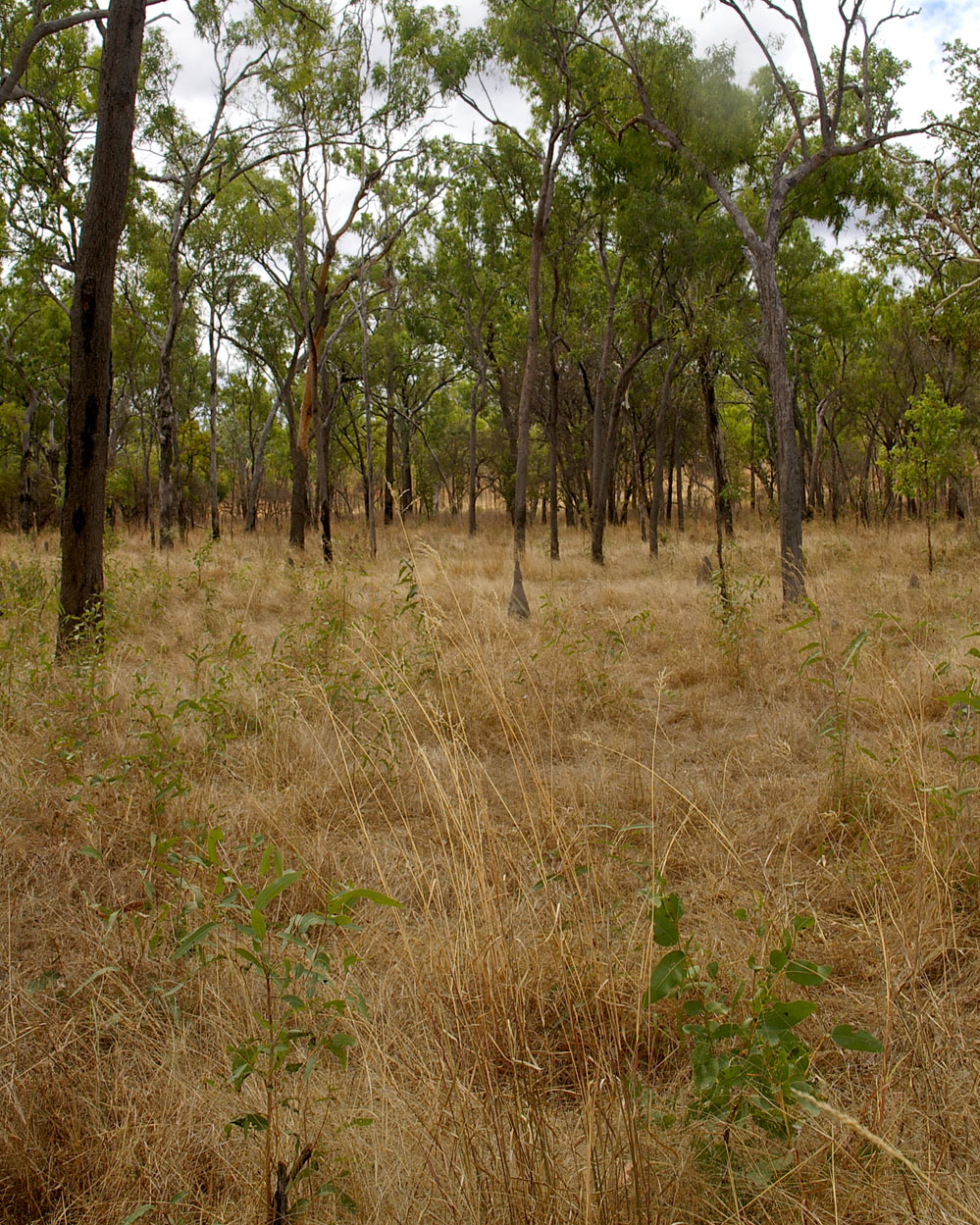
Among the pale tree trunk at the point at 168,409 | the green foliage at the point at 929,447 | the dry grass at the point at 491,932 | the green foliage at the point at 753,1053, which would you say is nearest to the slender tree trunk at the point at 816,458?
the green foliage at the point at 929,447

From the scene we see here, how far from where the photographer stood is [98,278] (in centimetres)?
584

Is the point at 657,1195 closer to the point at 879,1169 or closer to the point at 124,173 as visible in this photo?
the point at 879,1169

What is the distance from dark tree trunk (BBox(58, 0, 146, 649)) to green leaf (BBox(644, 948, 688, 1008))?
572 cm

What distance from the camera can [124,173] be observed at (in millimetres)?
5965

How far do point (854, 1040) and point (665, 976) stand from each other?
0.32 meters

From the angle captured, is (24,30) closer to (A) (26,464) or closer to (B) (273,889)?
(A) (26,464)

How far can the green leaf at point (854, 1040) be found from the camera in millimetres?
1155

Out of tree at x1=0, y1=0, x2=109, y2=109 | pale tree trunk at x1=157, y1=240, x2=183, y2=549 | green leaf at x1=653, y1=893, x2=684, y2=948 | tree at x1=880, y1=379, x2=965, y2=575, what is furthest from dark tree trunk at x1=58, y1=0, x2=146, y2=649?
tree at x1=880, y1=379, x2=965, y2=575

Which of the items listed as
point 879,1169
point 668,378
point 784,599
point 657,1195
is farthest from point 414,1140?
point 668,378

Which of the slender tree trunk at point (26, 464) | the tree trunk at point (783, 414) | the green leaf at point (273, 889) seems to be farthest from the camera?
the slender tree trunk at point (26, 464)

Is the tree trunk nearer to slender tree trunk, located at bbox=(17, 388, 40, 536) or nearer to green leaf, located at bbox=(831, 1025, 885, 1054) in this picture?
green leaf, located at bbox=(831, 1025, 885, 1054)

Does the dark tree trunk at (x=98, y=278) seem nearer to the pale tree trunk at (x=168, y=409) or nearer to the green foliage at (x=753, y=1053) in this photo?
the green foliage at (x=753, y=1053)

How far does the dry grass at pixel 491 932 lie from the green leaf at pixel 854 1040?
6 cm

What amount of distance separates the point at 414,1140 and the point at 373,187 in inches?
625
